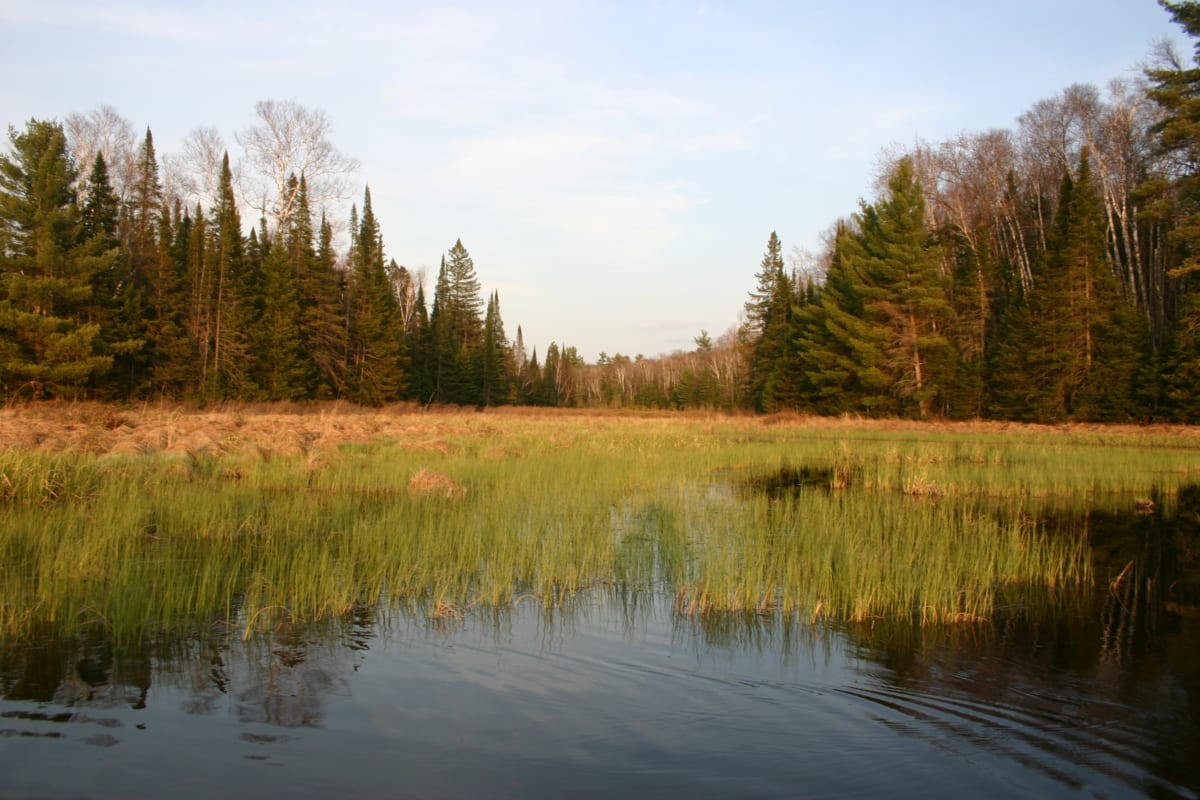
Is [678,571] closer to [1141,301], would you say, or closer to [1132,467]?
[1132,467]

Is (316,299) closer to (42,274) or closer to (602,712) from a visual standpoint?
(42,274)

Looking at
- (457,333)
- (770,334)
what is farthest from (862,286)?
(457,333)

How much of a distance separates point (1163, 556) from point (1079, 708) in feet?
19.9

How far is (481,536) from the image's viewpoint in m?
8.29

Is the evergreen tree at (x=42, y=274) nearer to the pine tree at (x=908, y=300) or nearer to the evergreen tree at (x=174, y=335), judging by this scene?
the evergreen tree at (x=174, y=335)

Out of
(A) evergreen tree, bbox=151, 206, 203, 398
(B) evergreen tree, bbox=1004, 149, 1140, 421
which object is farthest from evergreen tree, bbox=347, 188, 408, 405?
(B) evergreen tree, bbox=1004, 149, 1140, 421

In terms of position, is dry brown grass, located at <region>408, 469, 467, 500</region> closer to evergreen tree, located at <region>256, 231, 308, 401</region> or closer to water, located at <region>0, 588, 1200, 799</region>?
water, located at <region>0, 588, 1200, 799</region>

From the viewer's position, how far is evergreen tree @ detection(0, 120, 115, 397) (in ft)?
99.3

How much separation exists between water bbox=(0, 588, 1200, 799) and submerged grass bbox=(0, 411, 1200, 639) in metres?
0.54

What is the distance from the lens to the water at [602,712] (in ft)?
12.2

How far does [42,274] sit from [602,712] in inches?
1483

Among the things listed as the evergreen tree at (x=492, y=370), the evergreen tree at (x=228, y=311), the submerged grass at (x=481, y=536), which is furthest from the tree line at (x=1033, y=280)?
the evergreen tree at (x=228, y=311)

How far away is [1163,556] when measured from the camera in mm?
9234

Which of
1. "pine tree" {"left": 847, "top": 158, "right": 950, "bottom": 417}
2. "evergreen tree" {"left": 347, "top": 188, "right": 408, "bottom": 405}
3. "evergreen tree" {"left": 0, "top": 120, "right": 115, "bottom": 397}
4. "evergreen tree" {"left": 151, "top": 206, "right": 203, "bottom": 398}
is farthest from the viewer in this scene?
"evergreen tree" {"left": 347, "top": 188, "right": 408, "bottom": 405}
